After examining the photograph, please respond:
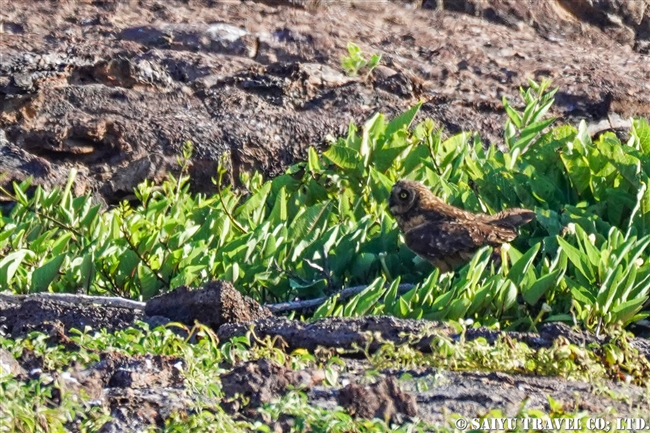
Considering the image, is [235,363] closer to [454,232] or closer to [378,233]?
[454,232]

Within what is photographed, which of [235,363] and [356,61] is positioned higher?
[356,61]

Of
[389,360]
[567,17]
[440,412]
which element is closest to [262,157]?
[567,17]

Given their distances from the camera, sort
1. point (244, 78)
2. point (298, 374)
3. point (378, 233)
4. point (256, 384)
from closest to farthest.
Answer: point (256, 384), point (298, 374), point (378, 233), point (244, 78)

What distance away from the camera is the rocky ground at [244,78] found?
6711mm

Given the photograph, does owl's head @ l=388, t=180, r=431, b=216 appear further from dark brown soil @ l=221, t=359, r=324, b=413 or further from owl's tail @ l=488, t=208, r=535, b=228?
dark brown soil @ l=221, t=359, r=324, b=413

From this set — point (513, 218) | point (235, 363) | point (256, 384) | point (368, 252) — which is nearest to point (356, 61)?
point (368, 252)

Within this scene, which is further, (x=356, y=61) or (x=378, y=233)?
(x=356, y=61)

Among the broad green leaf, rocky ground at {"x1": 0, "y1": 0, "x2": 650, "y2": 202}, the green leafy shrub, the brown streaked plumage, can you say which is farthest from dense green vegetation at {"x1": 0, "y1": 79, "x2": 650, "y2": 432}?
the green leafy shrub

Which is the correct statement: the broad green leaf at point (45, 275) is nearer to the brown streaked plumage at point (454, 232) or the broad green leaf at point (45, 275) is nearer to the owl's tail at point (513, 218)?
the brown streaked plumage at point (454, 232)

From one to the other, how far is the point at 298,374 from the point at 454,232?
218cm

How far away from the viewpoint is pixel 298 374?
322 cm

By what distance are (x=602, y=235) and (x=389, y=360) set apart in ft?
6.37

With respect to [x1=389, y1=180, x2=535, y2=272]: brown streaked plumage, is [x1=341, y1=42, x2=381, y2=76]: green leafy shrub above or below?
above

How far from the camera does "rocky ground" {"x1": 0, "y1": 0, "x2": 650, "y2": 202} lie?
6.71 meters
